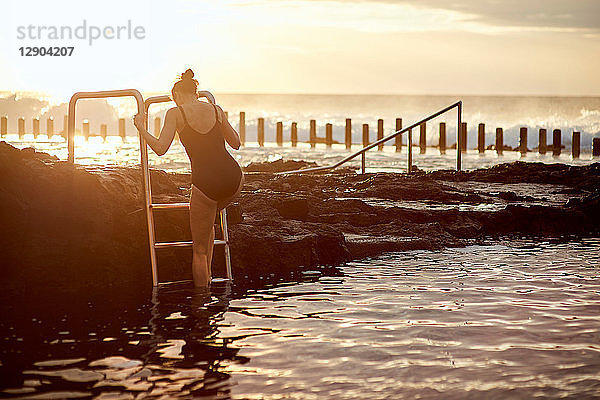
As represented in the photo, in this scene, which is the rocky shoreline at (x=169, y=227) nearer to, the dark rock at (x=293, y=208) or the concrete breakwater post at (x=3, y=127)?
the dark rock at (x=293, y=208)

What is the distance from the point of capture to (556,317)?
6.11 metres

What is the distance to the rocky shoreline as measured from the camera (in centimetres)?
705

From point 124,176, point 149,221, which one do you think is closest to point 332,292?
point 149,221

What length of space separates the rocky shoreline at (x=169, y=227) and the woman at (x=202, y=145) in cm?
104

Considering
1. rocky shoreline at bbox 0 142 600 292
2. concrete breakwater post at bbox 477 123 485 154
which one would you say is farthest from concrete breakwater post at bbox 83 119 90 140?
rocky shoreline at bbox 0 142 600 292

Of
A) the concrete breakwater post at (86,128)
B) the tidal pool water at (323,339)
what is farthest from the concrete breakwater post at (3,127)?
the tidal pool water at (323,339)

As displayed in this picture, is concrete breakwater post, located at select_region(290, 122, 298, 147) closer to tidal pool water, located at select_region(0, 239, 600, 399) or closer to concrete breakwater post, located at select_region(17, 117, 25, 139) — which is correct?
concrete breakwater post, located at select_region(17, 117, 25, 139)

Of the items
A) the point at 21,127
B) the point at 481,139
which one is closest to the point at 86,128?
the point at 21,127

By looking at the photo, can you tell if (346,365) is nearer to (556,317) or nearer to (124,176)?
(556,317)

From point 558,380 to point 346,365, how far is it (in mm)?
1053

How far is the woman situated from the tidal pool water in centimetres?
70

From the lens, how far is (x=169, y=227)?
305 inches

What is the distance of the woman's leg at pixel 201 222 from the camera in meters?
6.54

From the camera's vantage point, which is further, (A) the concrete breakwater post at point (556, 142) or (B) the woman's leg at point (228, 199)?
(A) the concrete breakwater post at point (556, 142)
